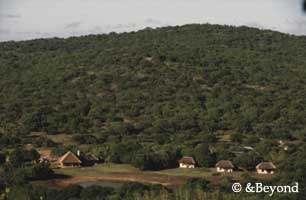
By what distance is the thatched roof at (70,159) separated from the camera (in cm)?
3881

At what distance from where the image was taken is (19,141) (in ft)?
150

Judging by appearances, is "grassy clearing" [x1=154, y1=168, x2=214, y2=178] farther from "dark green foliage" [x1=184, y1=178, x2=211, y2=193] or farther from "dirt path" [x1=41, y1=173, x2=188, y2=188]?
"dark green foliage" [x1=184, y1=178, x2=211, y2=193]

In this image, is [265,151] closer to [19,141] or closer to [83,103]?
[19,141]

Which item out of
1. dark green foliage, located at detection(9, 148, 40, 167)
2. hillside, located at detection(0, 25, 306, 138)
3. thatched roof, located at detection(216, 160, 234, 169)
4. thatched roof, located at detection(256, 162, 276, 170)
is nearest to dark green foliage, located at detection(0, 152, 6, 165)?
dark green foliage, located at detection(9, 148, 40, 167)

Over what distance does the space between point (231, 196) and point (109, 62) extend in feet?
175

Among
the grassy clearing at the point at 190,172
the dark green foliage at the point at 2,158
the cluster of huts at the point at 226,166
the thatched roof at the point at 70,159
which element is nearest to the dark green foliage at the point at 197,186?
the grassy clearing at the point at 190,172

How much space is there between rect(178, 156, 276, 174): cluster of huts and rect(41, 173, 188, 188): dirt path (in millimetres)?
→ 3040

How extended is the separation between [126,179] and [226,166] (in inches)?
237

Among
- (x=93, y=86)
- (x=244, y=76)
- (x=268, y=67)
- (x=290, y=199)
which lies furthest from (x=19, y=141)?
(x=268, y=67)

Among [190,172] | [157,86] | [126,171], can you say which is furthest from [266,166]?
[157,86]

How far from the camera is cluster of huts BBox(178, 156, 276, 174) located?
3656 centimetres

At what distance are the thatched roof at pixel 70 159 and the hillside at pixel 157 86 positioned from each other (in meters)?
9.86

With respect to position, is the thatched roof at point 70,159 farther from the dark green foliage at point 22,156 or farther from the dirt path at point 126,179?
the dirt path at point 126,179

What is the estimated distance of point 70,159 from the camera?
39.0 m
